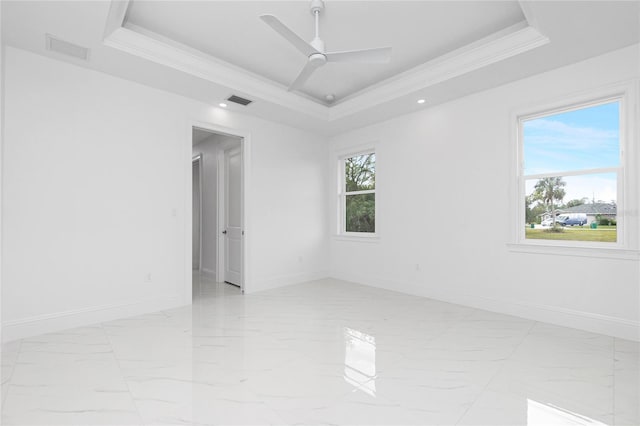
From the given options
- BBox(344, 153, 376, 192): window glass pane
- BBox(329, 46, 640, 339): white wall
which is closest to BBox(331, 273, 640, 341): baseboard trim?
BBox(329, 46, 640, 339): white wall

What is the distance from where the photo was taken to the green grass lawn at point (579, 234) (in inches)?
120

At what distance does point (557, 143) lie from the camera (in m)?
3.38

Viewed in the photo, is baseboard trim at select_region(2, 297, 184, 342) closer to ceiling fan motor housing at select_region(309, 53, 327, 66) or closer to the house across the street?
ceiling fan motor housing at select_region(309, 53, 327, 66)

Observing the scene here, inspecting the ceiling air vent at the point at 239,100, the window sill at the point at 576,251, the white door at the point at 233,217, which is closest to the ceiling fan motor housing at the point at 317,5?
the ceiling air vent at the point at 239,100

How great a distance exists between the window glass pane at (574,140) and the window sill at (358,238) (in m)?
2.31

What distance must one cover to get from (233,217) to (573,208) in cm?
467

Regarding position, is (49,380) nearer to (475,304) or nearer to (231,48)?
(231,48)

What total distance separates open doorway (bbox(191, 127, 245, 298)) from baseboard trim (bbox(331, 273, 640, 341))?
119 inches

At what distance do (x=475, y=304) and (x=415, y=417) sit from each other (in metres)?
2.53

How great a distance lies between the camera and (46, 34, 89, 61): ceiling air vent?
2750mm

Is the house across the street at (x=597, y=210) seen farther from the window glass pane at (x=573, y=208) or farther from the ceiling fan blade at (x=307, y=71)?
the ceiling fan blade at (x=307, y=71)

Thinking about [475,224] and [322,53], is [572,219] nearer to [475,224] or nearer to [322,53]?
[475,224]

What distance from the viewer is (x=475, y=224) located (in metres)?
3.90

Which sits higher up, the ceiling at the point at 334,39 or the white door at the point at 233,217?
the ceiling at the point at 334,39
